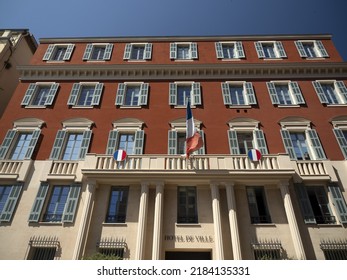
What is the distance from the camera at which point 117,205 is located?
13516 millimetres

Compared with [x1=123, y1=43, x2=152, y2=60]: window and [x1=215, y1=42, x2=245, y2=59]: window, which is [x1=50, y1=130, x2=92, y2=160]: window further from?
[x1=215, y1=42, x2=245, y2=59]: window

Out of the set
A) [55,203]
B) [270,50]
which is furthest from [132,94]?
[270,50]

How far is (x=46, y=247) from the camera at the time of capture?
40.1ft

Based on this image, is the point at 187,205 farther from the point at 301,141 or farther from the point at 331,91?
the point at 331,91

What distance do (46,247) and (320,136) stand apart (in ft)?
53.7

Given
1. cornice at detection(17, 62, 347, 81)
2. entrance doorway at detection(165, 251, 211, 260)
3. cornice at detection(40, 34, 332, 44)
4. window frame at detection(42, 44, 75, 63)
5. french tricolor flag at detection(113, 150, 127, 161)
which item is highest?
cornice at detection(40, 34, 332, 44)

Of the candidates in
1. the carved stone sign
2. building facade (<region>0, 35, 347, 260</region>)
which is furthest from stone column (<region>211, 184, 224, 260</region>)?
the carved stone sign

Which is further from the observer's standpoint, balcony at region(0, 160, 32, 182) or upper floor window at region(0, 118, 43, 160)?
upper floor window at region(0, 118, 43, 160)

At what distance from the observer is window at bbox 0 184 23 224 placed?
1289 centimetres

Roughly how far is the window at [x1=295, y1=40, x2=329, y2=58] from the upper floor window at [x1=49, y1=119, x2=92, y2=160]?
17.4 m

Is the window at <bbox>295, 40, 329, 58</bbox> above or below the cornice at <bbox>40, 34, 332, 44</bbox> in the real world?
below

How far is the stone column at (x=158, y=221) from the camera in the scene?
11.5m

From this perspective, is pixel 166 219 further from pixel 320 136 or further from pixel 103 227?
pixel 320 136

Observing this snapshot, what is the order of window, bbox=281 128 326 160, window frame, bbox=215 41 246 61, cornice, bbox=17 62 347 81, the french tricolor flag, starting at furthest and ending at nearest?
window frame, bbox=215 41 246 61
cornice, bbox=17 62 347 81
window, bbox=281 128 326 160
the french tricolor flag
